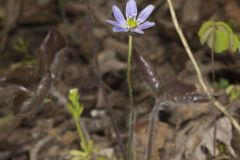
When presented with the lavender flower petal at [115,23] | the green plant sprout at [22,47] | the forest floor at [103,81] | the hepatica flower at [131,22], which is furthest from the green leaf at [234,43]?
the green plant sprout at [22,47]

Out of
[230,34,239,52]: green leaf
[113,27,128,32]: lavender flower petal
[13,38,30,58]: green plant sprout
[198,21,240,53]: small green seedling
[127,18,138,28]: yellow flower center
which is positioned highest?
[13,38,30,58]: green plant sprout

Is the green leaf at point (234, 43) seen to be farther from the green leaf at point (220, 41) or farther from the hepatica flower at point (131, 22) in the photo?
the hepatica flower at point (131, 22)

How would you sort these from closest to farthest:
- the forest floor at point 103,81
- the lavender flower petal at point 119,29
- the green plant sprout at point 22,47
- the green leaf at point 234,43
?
the lavender flower petal at point 119,29, the green leaf at point 234,43, the forest floor at point 103,81, the green plant sprout at point 22,47

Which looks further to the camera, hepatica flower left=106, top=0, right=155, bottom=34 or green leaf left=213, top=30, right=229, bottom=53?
green leaf left=213, top=30, right=229, bottom=53

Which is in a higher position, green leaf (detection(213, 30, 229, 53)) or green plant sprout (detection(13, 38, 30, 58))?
green plant sprout (detection(13, 38, 30, 58))

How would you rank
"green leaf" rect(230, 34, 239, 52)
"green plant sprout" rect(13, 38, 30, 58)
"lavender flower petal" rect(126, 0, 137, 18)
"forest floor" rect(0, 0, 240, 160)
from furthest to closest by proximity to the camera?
"green plant sprout" rect(13, 38, 30, 58), "forest floor" rect(0, 0, 240, 160), "green leaf" rect(230, 34, 239, 52), "lavender flower petal" rect(126, 0, 137, 18)

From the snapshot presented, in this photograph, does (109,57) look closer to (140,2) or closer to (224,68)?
(140,2)

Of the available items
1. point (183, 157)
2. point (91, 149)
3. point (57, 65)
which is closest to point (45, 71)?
point (57, 65)

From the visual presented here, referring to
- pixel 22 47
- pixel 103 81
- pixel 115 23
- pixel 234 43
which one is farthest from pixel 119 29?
pixel 22 47

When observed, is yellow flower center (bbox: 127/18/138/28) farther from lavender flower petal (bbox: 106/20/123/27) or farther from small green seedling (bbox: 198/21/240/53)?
small green seedling (bbox: 198/21/240/53)

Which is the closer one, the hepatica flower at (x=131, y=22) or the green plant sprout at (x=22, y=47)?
the hepatica flower at (x=131, y=22)

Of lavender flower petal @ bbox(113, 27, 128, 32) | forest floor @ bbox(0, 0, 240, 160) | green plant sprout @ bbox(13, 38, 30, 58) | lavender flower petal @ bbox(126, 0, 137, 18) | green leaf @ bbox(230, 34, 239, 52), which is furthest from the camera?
green plant sprout @ bbox(13, 38, 30, 58)

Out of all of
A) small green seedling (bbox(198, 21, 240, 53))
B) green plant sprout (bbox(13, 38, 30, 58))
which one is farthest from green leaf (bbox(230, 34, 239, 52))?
green plant sprout (bbox(13, 38, 30, 58))
